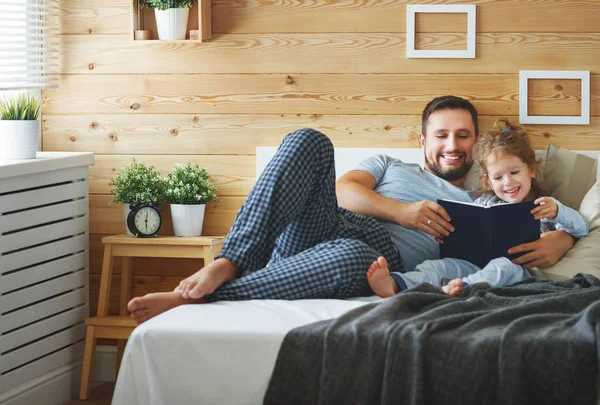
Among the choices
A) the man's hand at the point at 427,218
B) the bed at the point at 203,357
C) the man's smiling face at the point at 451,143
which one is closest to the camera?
the bed at the point at 203,357

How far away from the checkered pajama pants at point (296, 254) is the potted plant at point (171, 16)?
903mm

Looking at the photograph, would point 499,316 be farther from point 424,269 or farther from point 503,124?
point 503,124

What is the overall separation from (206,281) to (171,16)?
48.2 inches

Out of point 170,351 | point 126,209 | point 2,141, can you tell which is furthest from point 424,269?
point 2,141

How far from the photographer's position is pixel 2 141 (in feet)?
8.21

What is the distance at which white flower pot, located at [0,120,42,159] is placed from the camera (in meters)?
2.51

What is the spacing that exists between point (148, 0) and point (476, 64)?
1.20 meters

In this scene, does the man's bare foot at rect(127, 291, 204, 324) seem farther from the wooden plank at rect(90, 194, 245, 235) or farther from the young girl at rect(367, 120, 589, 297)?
the wooden plank at rect(90, 194, 245, 235)

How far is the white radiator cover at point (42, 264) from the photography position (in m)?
2.37

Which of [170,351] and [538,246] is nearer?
[170,351]

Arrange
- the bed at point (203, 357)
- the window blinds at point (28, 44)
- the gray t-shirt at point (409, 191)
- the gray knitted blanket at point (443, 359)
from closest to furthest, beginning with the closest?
the gray knitted blanket at point (443, 359), the bed at point (203, 357), the gray t-shirt at point (409, 191), the window blinds at point (28, 44)

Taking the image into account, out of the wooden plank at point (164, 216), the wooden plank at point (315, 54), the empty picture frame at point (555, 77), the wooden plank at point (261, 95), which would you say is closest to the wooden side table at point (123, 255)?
the wooden plank at point (164, 216)

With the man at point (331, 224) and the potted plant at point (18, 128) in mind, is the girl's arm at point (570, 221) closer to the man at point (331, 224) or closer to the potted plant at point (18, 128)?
the man at point (331, 224)

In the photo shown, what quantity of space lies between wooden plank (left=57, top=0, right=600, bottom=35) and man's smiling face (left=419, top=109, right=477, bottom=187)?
367 millimetres
